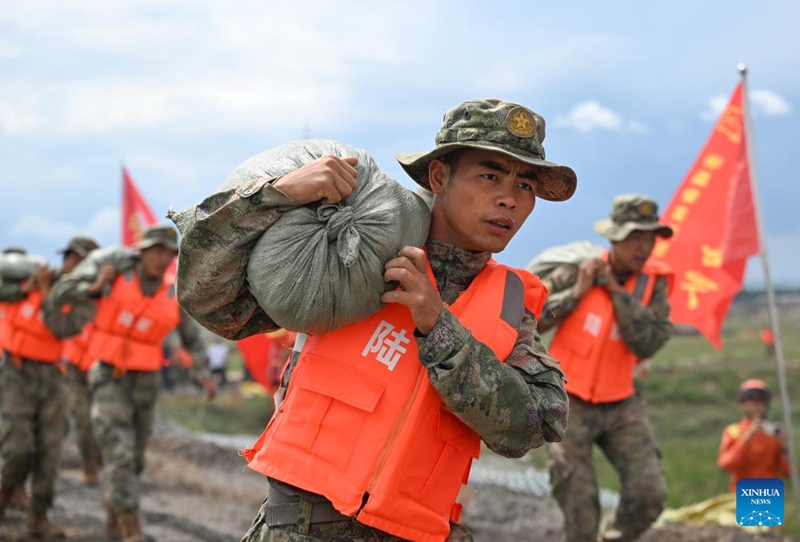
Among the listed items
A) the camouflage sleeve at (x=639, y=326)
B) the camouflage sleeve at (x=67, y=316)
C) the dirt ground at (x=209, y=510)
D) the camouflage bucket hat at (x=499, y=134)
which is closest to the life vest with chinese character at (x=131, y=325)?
the camouflage sleeve at (x=67, y=316)

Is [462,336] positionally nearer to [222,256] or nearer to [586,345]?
[222,256]

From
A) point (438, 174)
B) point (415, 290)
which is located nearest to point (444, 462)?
point (415, 290)

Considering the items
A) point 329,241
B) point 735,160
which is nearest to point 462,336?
point 329,241

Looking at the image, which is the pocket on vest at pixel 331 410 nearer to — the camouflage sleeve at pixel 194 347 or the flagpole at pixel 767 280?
the camouflage sleeve at pixel 194 347

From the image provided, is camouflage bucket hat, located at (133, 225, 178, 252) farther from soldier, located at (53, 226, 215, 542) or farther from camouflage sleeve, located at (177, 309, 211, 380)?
camouflage sleeve, located at (177, 309, 211, 380)

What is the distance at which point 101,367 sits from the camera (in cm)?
829

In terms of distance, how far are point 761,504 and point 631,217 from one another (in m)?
3.06

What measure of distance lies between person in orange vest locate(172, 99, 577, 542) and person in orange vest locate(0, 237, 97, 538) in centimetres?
606

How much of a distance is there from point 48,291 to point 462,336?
7.28m

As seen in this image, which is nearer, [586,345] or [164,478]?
[586,345]

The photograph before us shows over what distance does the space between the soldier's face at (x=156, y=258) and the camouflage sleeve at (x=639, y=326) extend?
3.87m

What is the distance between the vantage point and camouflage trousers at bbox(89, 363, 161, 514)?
767 centimetres

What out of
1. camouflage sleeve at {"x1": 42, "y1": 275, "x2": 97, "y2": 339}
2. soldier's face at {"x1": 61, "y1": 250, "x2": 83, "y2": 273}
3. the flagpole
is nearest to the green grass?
soldier's face at {"x1": 61, "y1": 250, "x2": 83, "y2": 273}

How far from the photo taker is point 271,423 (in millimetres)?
3141
